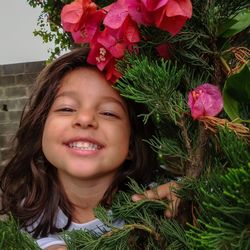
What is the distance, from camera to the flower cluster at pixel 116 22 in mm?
716

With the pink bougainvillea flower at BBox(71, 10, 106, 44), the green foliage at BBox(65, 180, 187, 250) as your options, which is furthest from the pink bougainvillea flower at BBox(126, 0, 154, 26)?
the green foliage at BBox(65, 180, 187, 250)

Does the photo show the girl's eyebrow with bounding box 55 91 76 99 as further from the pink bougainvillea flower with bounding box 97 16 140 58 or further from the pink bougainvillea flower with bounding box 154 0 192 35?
the pink bougainvillea flower with bounding box 154 0 192 35

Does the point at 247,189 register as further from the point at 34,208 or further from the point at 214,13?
the point at 34,208

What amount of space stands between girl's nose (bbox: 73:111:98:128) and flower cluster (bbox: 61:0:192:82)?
→ 0.15m

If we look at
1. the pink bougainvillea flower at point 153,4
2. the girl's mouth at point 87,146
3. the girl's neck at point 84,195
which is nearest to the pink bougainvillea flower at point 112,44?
the pink bougainvillea flower at point 153,4

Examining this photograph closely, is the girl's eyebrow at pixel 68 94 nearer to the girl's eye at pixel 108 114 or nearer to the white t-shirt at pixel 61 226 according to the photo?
the girl's eye at pixel 108 114

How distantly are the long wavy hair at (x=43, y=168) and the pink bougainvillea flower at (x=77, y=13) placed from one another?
29cm

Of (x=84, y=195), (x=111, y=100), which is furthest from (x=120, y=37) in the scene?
(x=84, y=195)

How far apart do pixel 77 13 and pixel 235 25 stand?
264mm

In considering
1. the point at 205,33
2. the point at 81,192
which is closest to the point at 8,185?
the point at 81,192

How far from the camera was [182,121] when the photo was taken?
772 millimetres

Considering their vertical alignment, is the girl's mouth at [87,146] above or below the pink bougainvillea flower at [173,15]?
below

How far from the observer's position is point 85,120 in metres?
1.09

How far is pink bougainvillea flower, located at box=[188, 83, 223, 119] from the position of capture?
73 centimetres
